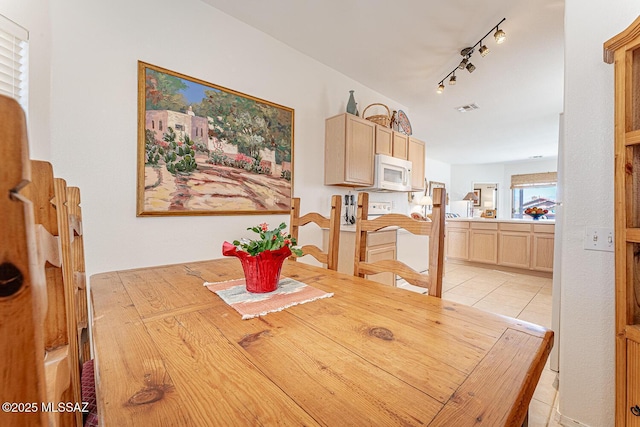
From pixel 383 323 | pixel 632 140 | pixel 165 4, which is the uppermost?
pixel 165 4

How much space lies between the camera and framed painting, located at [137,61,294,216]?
1.81 m

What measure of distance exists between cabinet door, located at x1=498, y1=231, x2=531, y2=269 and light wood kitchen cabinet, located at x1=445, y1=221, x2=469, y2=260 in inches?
22.6

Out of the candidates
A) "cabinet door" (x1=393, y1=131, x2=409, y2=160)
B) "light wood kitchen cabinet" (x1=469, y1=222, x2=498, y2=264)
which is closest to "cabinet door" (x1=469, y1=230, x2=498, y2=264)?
"light wood kitchen cabinet" (x1=469, y1=222, x2=498, y2=264)

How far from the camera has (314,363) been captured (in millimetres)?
564

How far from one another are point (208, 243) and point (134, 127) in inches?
36.1

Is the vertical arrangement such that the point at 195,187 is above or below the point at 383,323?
above

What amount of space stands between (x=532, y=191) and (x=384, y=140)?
6606mm

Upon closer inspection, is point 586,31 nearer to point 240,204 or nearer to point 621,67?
point 621,67

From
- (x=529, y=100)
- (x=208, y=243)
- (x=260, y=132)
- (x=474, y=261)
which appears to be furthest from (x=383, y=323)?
(x=474, y=261)

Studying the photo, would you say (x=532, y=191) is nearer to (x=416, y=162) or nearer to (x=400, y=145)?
(x=416, y=162)

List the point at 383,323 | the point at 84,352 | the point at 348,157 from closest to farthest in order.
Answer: the point at 383,323
the point at 84,352
the point at 348,157

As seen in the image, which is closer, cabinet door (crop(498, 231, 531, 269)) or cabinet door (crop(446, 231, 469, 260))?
cabinet door (crop(498, 231, 531, 269))

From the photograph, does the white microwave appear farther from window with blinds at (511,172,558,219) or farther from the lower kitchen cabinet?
window with blinds at (511,172,558,219)

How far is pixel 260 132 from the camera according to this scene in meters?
2.36
